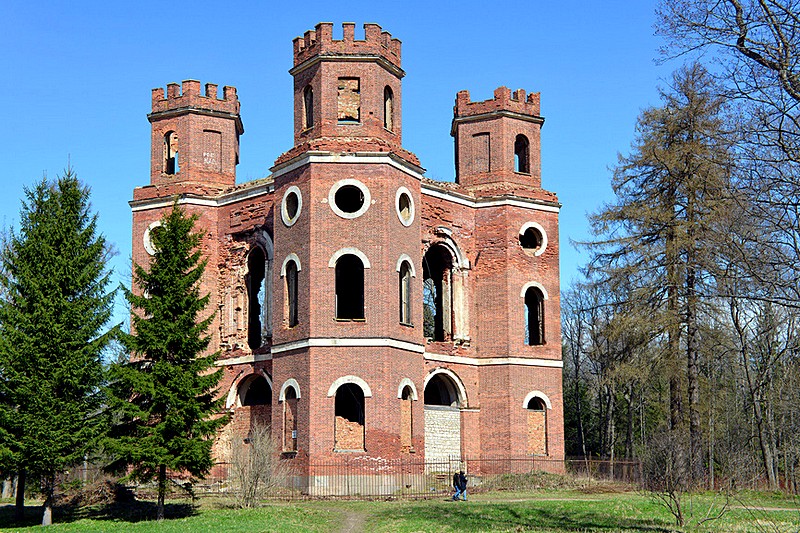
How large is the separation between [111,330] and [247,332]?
9089 millimetres

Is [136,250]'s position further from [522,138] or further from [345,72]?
[522,138]

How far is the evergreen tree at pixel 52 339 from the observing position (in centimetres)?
2130

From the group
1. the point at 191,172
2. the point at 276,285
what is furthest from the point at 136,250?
the point at 276,285

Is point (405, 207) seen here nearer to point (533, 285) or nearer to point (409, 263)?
point (409, 263)

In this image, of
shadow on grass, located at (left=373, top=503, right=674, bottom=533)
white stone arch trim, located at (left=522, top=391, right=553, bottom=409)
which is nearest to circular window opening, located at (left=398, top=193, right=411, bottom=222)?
white stone arch trim, located at (left=522, top=391, right=553, bottom=409)

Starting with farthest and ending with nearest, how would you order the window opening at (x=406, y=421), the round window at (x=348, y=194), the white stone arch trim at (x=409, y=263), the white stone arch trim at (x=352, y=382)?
the white stone arch trim at (x=409, y=263) < the window opening at (x=406, y=421) < the round window at (x=348, y=194) < the white stone arch trim at (x=352, y=382)

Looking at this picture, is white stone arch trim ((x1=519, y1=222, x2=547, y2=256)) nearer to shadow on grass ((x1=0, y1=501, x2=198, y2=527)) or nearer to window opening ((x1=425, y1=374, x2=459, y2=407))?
window opening ((x1=425, y1=374, x2=459, y2=407))

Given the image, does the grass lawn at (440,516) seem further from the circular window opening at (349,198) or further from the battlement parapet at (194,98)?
the battlement parapet at (194,98)

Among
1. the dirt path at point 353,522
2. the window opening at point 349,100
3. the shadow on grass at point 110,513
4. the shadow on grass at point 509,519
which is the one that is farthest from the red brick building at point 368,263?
the shadow on grass at point 509,519

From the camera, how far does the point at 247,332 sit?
3150 cm

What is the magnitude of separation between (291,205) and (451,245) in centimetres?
636

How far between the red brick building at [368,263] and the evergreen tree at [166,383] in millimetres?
3821

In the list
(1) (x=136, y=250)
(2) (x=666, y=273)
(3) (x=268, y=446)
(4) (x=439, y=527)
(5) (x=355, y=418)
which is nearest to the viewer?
(4) (x=439, y=527)

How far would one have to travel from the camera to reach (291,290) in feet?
93.6
